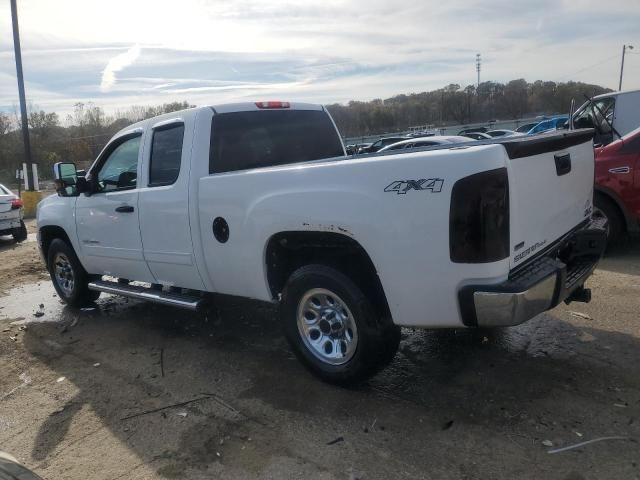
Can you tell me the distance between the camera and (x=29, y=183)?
1872cm

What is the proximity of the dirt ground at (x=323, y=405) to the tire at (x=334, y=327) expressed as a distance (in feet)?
0.73

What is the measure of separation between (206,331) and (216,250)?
1.44 meters

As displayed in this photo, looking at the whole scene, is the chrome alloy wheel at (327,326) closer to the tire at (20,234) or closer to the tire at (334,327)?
the tire at (334,327)

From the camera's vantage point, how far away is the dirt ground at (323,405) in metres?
2.96

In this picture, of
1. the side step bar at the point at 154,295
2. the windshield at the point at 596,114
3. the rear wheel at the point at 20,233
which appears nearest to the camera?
the side step bar at the point at 154,295

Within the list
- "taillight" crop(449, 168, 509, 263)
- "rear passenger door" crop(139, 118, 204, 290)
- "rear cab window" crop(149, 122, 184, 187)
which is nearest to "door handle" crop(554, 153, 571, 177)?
"taillight" crop(449, 168, 509, 263)

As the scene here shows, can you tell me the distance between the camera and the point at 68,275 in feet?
21.3

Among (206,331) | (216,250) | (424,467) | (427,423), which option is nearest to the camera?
(424,467)

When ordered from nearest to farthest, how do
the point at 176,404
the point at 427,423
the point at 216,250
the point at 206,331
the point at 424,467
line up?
the point at 424,467, the point at 427,423, the point at 176,404, the point at 216,250, the point at 206,331

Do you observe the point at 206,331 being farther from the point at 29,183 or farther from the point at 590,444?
the point at 29,183

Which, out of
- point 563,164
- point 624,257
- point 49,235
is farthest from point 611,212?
point 49,235

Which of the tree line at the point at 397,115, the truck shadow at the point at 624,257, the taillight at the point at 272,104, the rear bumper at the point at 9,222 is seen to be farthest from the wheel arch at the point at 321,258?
the tree line at the point at 397,115

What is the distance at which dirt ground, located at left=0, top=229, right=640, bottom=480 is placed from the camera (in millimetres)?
2961

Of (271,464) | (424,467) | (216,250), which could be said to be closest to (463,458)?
(424,467)
